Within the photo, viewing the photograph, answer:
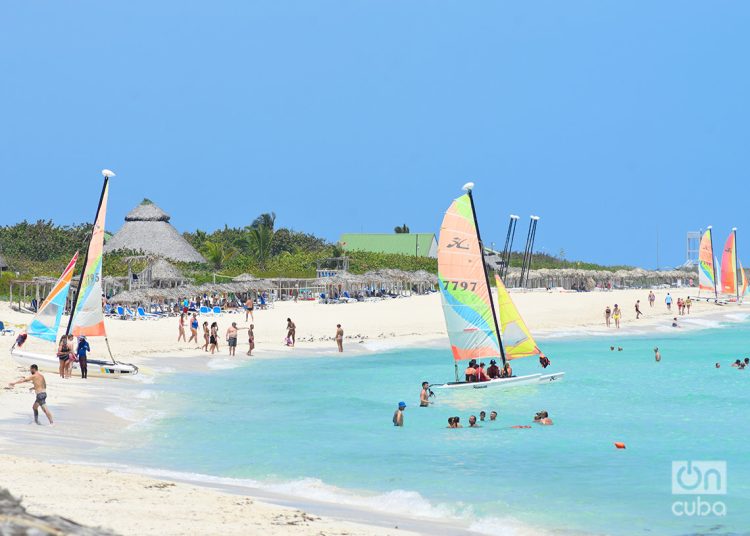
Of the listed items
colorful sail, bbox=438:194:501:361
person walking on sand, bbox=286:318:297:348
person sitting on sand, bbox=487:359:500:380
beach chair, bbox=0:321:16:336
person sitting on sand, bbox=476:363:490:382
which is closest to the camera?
colorful sail, bbox=438:194:501:361

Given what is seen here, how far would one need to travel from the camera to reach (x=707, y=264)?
6706 cm

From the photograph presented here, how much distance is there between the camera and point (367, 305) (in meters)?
55.0

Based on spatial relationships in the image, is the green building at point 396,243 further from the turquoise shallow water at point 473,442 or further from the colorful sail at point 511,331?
the colorful sail at point 511,331

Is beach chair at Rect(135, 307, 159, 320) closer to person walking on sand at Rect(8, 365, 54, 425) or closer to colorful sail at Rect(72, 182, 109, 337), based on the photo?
colorful sail at Rect(72, 182, 109, 337)

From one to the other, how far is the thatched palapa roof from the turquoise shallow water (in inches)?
1641

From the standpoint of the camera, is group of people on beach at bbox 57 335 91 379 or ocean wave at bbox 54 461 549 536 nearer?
ocean wave at bbox 54 461 549 536

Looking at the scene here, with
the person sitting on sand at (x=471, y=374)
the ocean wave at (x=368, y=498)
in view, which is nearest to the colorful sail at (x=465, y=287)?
the person sitting on sand at (x=471, y=374)

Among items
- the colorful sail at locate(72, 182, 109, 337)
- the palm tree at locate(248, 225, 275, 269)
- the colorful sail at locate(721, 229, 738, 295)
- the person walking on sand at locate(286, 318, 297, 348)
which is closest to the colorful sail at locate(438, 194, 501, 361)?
the colorful sail at locate(72, 182, 109, 337)

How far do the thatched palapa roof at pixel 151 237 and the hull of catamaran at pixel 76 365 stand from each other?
45507 millimetres

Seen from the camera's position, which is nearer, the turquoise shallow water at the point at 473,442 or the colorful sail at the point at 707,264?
the turquoise shallow water at the point at 473,442

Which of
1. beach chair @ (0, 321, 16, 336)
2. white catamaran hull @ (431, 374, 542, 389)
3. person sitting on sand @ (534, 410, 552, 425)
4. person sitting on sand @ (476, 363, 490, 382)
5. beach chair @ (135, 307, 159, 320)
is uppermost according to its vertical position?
beach chair @ (135, 307, 159, 320)

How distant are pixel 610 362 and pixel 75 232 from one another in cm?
5464

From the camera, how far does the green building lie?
92062 mm

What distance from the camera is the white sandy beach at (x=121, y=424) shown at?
10445 mm
